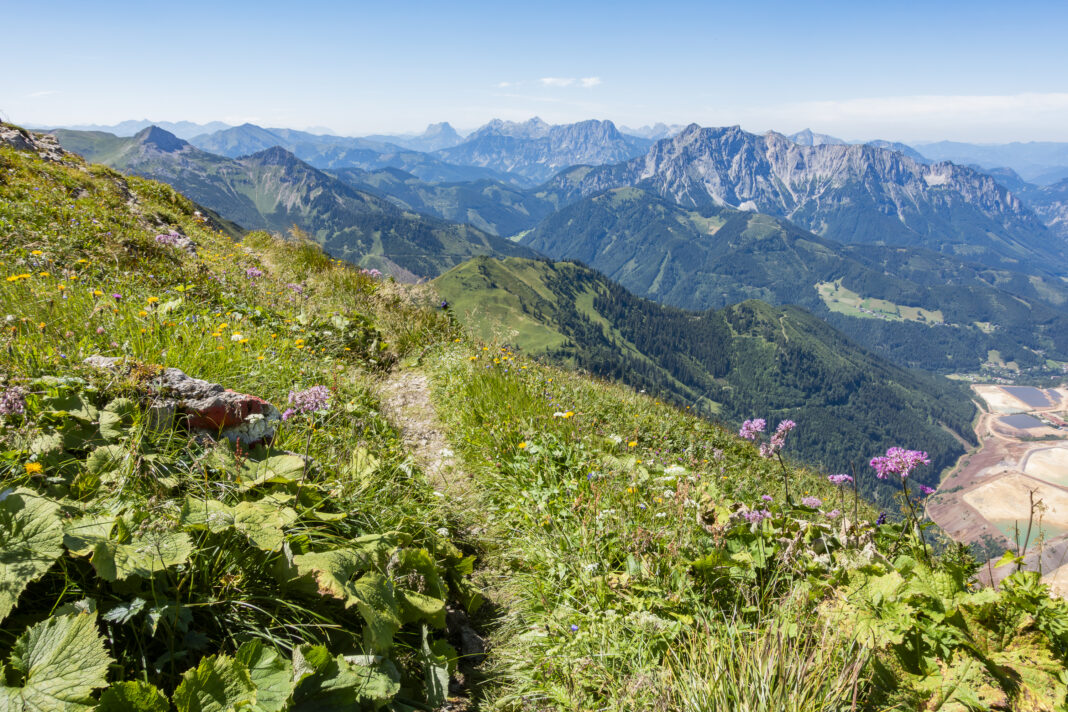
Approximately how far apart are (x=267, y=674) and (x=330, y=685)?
0.34m

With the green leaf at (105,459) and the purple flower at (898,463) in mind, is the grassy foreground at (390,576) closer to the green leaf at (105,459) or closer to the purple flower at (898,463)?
the green leaf at (105,459)

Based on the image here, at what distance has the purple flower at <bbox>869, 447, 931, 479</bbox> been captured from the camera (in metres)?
3.79

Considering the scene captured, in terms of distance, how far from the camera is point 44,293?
16.9 ft

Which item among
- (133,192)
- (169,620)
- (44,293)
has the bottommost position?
(169,620)

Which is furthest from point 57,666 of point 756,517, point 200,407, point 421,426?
point 421,426

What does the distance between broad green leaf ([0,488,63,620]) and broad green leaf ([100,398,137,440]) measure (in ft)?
3.63

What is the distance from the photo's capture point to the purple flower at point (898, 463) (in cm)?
379

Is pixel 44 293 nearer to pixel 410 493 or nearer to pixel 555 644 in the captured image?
pixel 410 493

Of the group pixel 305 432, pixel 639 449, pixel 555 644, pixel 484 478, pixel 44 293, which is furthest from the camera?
pixel 639 449

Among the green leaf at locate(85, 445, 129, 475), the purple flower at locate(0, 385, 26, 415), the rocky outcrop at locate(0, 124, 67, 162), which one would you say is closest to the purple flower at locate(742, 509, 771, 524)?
the green leaf at locate(85, 445, 129, 475)

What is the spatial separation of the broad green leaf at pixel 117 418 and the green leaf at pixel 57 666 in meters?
1.66

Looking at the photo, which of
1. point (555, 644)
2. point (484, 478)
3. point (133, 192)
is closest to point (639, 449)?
point (484, 478)

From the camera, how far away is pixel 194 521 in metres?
2.70

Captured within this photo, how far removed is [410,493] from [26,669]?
3355 mm
